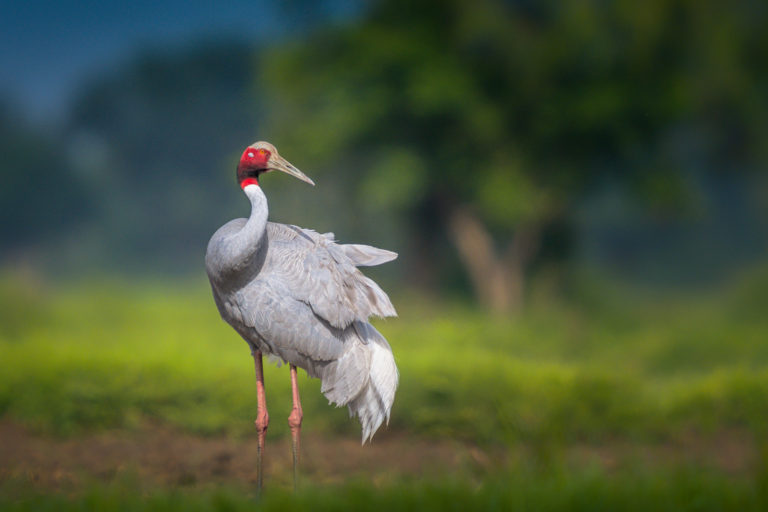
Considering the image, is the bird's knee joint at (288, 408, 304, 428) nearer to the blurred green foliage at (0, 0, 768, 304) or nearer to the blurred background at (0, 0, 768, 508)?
the blurred background at (0, 0, 768, 508)

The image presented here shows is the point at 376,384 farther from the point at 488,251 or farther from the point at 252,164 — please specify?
the point at 488,251

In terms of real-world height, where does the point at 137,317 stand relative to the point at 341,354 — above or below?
above

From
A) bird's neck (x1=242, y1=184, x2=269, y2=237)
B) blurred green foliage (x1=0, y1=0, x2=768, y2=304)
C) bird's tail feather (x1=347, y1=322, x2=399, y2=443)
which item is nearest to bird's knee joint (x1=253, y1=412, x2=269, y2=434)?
bird's tail feather (x1=347, y1=322, x2=399, y2=443)

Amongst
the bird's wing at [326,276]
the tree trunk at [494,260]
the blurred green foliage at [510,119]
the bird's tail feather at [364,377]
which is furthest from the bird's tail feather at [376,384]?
the tree trunk at [494,260]

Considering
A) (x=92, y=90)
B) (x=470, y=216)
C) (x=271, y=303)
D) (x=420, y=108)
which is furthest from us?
(x=92, y=90)

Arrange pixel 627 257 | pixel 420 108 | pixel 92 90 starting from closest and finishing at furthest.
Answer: pixel 420 108 < pixel 627 257 < pixel 92 90

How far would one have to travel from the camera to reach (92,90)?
20.5 meters

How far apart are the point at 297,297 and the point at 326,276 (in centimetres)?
16

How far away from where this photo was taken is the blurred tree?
37.3ft

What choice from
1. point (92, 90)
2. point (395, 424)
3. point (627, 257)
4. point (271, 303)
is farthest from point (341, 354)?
point (92, 90)

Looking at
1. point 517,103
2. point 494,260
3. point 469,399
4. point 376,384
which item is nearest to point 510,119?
point 517,103

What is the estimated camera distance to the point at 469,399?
5.98 metres

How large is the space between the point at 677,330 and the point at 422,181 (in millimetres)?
4247

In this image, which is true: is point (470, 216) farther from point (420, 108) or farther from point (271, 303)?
point (271, 303)
